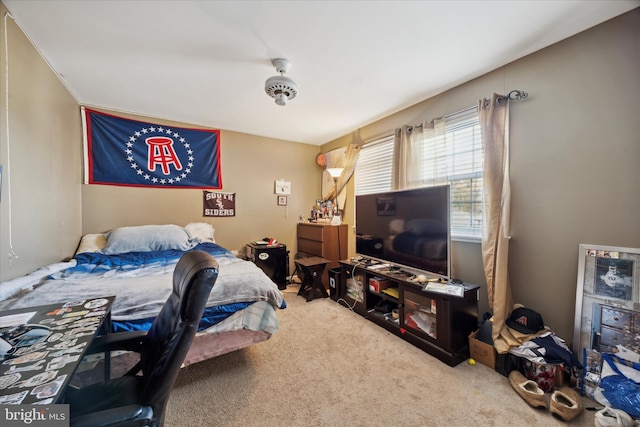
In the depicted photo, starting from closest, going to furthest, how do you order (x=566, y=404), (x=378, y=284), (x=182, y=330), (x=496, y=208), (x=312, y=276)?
(x=182, y=330) → (x=566, y=404) → (x=496, y=208) → (x=378, y=284) → (x=312, y=276)

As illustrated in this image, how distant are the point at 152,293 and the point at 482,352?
2383 mm

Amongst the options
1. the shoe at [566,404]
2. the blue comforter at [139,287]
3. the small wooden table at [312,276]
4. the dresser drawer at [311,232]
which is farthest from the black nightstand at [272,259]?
the shoe at [566,404]

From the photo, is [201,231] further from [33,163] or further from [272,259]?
[33,163]

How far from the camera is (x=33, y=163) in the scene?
5.69ft

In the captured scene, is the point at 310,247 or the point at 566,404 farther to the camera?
the point at 310,247

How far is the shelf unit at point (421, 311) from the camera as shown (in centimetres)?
185

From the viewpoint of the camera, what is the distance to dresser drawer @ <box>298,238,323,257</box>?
3572mm

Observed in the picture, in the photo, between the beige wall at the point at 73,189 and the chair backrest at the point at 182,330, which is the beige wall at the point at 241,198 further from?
the chair backrest at the point at 182,330

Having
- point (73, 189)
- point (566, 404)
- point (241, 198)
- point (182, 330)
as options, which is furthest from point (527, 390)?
point (73, 189)

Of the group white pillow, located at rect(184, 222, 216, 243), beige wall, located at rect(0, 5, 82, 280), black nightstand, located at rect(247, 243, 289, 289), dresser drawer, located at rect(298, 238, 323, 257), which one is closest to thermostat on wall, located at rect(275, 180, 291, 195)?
dresser drawer, located at rect(298, 238, 323, 257)

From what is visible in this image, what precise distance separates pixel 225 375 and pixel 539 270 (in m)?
2.45

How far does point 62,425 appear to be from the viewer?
67 centimetres

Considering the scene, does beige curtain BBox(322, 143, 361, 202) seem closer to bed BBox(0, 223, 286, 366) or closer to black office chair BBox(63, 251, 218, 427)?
bed BBox(0, 223, 286, 366)

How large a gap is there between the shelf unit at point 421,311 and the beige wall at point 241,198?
5.89ft
